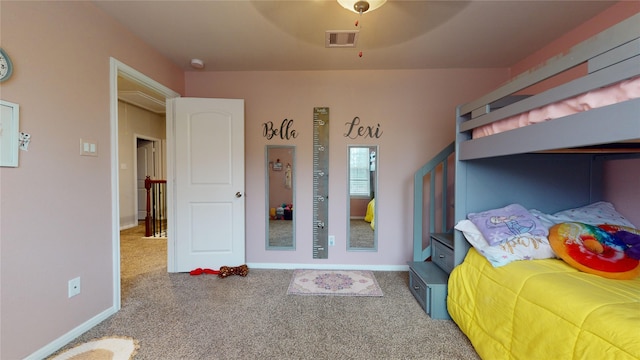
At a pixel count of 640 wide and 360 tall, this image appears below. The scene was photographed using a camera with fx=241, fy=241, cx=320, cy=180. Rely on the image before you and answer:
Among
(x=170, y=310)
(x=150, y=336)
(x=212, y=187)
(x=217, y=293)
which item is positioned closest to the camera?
(x=150, y=336)

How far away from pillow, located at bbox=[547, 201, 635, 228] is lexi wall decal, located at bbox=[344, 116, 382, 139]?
165cm

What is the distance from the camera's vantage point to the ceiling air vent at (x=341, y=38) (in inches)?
78.0

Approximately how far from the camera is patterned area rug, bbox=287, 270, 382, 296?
7.27 ft

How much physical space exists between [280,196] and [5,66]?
2.12 meters

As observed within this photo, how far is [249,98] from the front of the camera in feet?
9.24

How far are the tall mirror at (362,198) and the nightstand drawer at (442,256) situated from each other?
714 millimetres

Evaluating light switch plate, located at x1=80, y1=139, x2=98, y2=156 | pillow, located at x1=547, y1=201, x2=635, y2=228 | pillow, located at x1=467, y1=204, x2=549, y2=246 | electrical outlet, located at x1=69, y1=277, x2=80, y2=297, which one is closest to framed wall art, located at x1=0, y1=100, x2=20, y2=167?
light switch plate, located at x1=80, y1=139, x2=98, y2=156

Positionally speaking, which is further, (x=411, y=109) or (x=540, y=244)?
(x=411, y=109)

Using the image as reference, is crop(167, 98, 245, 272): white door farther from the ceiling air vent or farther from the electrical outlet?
the ceiling air vent

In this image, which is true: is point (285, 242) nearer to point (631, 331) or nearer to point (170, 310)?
point (170, 310)

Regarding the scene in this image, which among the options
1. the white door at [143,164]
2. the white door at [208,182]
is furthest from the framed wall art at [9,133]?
the white door at [143,164]

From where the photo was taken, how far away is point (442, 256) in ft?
6.76

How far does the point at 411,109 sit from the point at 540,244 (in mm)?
1795

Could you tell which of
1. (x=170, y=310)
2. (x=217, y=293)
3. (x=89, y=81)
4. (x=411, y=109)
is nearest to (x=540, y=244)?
(x=411, y=109)
